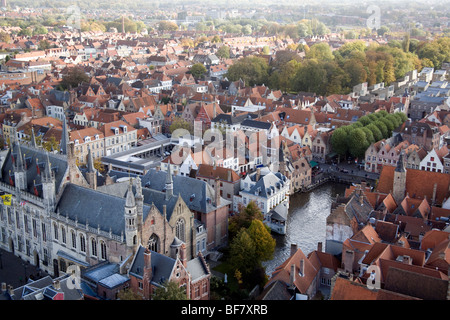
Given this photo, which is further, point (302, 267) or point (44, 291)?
point (302, 267)

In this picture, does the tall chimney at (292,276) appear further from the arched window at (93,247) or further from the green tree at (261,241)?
the arched window at (93,247)

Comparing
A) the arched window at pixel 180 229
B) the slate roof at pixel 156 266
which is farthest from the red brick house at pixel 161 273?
the arched window at pixel 180 229

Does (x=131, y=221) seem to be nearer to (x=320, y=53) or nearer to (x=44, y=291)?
(x=44, y=291)

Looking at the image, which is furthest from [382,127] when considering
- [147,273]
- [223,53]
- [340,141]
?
[223,53]

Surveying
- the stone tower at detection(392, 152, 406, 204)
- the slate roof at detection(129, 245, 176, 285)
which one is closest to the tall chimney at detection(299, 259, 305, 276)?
the slate roof at detection(129, 245, 176, 285)

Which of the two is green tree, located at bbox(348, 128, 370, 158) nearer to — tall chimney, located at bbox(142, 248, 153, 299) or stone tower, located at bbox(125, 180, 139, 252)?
stone tower, located at bbox(125, 180, 139, 252)

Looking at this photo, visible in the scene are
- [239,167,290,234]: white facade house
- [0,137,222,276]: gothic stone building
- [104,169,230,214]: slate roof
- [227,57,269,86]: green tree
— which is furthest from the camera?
[227,57,269,86]: green tree

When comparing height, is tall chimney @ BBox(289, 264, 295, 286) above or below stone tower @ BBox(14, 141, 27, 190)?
below
